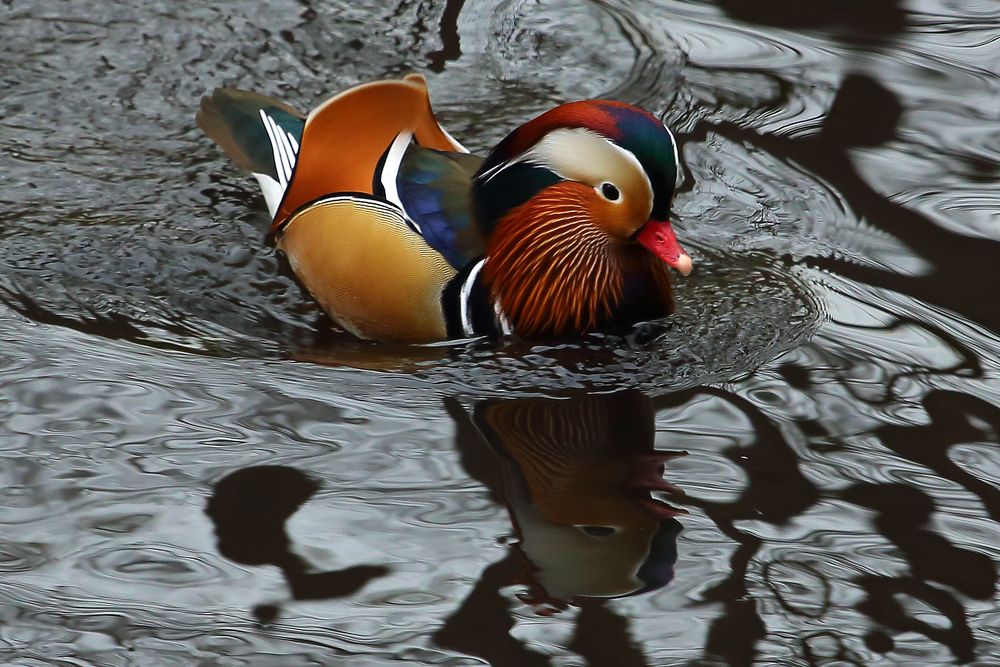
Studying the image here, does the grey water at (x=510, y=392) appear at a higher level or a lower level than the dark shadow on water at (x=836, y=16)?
lower

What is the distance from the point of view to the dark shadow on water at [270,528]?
3393mm

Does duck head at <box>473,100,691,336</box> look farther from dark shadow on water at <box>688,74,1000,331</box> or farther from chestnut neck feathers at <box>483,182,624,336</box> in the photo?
dark shadow on water at <box>688,74,1000,331</box>

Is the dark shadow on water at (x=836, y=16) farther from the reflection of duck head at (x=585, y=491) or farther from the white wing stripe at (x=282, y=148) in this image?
the reflection of duck head at (x=585, y=491)

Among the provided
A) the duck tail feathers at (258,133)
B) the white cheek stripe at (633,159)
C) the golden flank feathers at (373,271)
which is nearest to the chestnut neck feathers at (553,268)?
the golden flank feathers at (373,271)

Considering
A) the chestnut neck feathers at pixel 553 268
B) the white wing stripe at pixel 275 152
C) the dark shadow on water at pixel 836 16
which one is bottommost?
the chestnut neck feathers at pixel 553 268

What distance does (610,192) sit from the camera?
14.6ft

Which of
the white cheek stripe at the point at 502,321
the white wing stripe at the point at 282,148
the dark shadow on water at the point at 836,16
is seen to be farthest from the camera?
the dark shadow on water at the point at 836,16

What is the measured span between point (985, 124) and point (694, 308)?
202 centimetres

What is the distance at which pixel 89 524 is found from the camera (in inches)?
141

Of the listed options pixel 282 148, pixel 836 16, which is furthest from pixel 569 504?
pixel 836 16

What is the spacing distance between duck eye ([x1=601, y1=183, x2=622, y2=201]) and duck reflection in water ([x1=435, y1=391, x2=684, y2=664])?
64 cm

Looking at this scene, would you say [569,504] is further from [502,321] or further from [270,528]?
[502,321]

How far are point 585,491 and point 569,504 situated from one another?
0.28 feet

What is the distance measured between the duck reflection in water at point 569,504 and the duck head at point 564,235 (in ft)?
1.57
